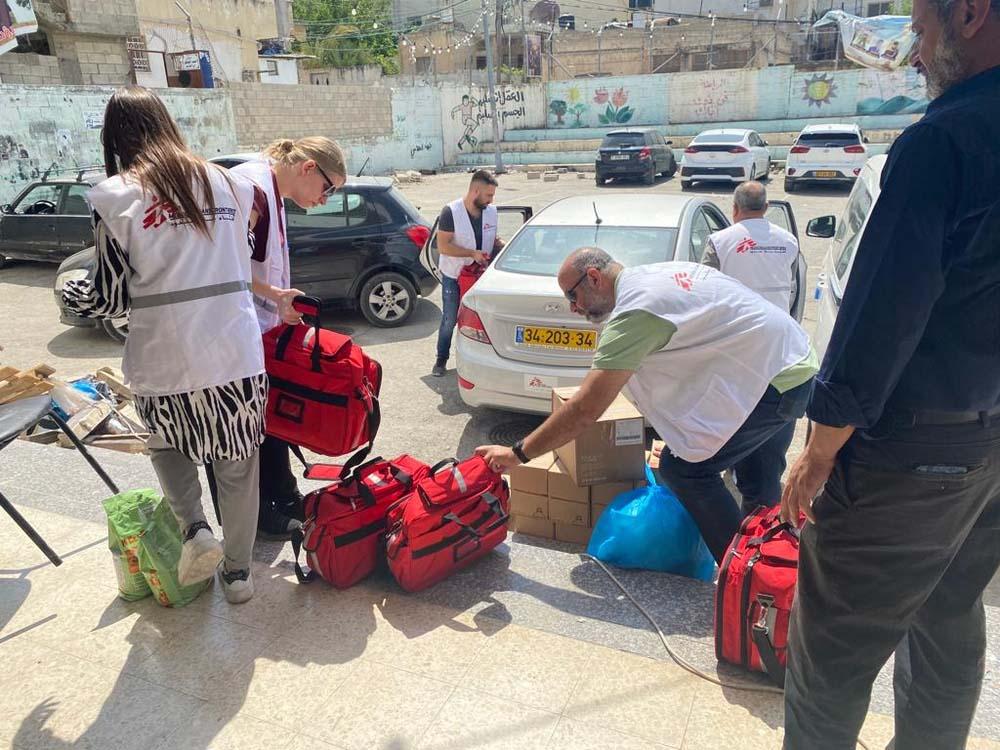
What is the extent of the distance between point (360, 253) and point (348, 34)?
51520mm

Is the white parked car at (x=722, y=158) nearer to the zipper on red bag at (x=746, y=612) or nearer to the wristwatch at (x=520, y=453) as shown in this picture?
the wristwatch at (x=520, y=453)

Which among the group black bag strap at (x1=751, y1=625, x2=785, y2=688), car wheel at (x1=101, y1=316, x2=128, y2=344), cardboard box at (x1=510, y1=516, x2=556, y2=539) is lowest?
car wheel at (x1=101, y1=316, x2=128, y2=344)

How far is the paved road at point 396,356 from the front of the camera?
5.27 meters

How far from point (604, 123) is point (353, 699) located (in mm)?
36491

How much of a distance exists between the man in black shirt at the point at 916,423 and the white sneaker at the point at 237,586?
2.01 metres

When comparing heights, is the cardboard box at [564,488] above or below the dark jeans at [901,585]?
below

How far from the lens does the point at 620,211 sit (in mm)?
5422

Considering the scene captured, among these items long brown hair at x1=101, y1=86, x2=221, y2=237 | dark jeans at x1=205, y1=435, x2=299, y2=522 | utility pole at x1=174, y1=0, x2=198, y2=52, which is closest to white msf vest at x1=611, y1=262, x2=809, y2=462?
long brown hair at x1=101, y1=86, x2=221, y2=237

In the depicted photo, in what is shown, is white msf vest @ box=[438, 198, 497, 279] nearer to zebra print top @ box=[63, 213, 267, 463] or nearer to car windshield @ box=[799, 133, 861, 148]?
zebra print top @ box=[63, 213, 267, 463]

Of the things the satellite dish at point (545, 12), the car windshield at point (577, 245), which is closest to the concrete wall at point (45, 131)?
the car windshield at point (577, 245)

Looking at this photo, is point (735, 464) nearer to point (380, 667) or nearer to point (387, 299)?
point (380, 667)

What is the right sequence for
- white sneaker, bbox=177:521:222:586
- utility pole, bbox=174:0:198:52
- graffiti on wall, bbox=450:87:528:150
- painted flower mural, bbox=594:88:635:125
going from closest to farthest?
white sneaker, bbox=177:521:222:586 < utility pole, bbox=174:0:198:52 < graffiti on wall, bbox=450:87:528:150 < painted flower mural, bbox=594:88:635:125

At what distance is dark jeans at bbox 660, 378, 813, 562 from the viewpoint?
2799 millimetres

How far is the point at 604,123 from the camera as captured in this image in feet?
118
